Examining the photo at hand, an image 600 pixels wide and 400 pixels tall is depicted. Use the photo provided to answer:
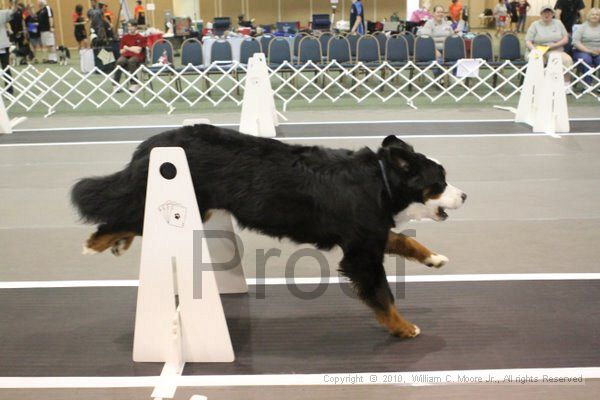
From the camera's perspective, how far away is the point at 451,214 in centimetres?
555

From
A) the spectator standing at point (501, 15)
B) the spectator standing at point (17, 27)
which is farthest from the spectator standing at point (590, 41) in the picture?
the spectator standing at point (501, 15)

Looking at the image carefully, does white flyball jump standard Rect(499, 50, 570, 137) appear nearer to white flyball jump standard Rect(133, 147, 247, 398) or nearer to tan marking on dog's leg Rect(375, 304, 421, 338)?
tan marking on dog's leg Rect(375, 304, 421, 338)

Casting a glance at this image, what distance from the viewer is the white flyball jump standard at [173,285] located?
9.71 ft

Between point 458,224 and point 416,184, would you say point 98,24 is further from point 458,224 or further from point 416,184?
point 416,184

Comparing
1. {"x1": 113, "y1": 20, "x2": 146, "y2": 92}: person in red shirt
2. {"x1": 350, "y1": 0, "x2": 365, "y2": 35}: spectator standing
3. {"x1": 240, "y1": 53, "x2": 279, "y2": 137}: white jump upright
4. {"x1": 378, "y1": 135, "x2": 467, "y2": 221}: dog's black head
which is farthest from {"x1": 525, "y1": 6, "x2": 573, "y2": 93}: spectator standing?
{"x1": 378, "y1": 135, "x2": 467, "y2": 221}: dog's black head

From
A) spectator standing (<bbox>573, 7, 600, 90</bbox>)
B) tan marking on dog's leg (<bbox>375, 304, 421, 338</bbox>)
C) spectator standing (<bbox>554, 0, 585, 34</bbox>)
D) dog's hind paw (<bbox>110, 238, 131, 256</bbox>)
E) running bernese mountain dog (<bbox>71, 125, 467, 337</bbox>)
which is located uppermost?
spectator standing (<bbox>554, 0, 585, 34</bbox>)

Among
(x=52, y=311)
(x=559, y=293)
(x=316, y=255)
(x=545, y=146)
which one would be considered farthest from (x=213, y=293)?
(x=545, y=146)

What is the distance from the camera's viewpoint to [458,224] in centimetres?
531

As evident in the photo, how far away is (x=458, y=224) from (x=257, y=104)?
4296 mm

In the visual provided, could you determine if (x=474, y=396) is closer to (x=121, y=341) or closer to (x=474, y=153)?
(x=121, y=341)

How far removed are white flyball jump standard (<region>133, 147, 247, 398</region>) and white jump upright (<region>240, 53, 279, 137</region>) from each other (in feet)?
18.7

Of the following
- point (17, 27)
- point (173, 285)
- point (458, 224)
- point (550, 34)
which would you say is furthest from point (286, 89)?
point (173, 285)

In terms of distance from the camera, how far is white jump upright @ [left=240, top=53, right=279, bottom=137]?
872 cm

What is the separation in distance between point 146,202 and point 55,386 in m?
1.00
